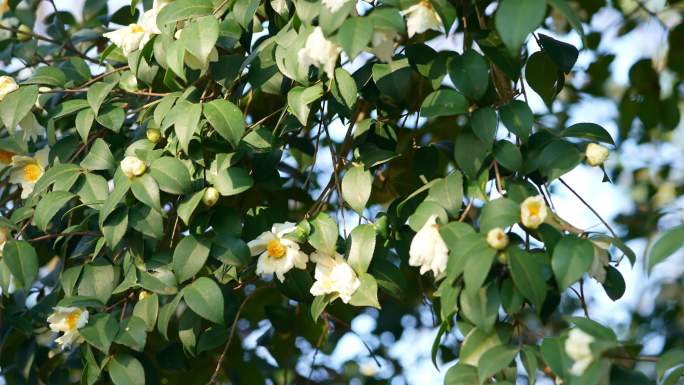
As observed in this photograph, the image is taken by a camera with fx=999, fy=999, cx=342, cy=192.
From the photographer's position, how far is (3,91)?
1.38 metres

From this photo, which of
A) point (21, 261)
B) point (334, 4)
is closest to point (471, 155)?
point (334, 4)

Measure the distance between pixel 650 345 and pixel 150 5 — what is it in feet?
5.33

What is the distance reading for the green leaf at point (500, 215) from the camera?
107 centimetres

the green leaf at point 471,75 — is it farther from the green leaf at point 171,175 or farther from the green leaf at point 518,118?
the green leaf at point 171,175

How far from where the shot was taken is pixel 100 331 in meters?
1.26

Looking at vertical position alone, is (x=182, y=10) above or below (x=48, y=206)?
above

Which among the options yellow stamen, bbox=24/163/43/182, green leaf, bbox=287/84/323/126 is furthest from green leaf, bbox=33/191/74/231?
green leaf, bbox=287/84/323/126

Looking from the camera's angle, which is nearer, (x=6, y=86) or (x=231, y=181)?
(x=231, y=181)

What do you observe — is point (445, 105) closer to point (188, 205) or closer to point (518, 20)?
point (518, 20)

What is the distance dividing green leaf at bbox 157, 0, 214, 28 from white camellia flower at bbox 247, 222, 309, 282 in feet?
0.96

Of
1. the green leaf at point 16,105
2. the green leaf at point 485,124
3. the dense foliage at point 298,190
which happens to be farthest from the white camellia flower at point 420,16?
the green leaf at point 16,105

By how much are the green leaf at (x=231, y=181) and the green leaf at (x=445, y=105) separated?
0.78 ft

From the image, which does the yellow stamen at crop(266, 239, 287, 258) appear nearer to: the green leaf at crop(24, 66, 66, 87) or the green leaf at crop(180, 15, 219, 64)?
the green leaf at crop(180, 15, 219, 64)

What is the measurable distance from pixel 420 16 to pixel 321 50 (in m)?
0.12
